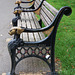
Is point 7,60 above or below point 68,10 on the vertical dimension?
below

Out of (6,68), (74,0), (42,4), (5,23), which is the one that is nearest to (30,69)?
(6,68)

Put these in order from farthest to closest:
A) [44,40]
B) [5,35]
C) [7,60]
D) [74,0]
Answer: [74,0], [5,35], [7,60], [44,40]

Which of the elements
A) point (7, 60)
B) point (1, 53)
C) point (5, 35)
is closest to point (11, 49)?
point (7, 60)

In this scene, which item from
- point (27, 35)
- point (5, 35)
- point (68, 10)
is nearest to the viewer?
point (68, 10)

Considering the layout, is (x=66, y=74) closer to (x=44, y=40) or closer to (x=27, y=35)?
(x=44, y=40)

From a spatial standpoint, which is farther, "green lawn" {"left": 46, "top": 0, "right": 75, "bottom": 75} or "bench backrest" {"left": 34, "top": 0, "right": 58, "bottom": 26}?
"green lawn" {"left": 46, "top": 0, "right": 75, "bottom": 75}

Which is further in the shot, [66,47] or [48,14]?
[66,47]

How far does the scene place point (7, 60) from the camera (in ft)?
11.8

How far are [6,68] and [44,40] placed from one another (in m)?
1.08

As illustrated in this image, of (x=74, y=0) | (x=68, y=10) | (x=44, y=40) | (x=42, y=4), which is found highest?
(x=74, y=0)

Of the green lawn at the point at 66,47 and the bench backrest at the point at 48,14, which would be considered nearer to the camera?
the bench backrest at the point at 48,14

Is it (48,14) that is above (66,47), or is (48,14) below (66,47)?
above

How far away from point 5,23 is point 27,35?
3127 mm

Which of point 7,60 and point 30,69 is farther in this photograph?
point 7,60
